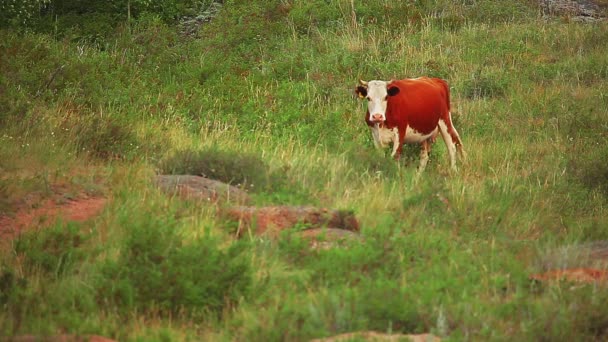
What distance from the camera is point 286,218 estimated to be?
375 inches

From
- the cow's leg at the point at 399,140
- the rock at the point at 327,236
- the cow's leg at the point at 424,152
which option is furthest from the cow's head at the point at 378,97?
the rock at the point at 327,236

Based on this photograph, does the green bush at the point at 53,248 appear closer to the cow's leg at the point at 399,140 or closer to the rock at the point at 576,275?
the rock at the point at 576,275

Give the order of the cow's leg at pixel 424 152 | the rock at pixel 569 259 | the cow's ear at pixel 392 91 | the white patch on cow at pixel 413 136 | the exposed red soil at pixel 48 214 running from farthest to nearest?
1. the cow's leg at pixel 424 152
2. the white patch on cow at pixel 413 136
3. the cow's ear at pixel 392 91
4. the exposed red soil at pixel 48 214
5. the rock at pixel 569 259

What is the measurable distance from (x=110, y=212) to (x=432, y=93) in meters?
5.52

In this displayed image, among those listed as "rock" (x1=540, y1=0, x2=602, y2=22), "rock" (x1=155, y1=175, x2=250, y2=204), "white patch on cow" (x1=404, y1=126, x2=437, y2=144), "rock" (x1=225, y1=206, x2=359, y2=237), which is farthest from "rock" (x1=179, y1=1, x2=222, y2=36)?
"rock" (x1=225, y1=206, x2=359, y2=237)

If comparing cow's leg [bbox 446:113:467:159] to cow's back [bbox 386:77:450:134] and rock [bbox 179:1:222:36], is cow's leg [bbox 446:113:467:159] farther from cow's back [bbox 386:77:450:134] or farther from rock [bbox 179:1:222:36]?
rock [bbox 179:1:222:36]

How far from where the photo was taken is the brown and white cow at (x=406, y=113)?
12695 millimetres

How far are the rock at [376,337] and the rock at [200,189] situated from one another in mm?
3065

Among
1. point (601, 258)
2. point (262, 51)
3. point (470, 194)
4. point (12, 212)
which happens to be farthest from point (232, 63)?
point (601, 258)

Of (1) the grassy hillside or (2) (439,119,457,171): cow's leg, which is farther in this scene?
(2) (439,119,457,171): cow's leg

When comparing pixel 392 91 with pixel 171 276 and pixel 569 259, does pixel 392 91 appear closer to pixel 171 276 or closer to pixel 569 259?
pixel 569 259

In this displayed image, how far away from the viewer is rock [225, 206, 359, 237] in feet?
30.6

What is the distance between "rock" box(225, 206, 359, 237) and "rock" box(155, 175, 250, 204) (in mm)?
324

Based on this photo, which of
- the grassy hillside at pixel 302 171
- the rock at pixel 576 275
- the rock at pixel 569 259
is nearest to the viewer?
the grassy hillside at pixel 302 171
